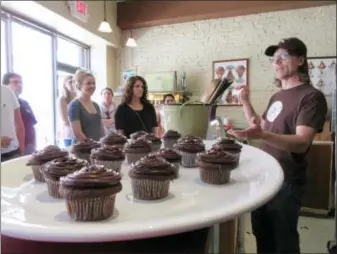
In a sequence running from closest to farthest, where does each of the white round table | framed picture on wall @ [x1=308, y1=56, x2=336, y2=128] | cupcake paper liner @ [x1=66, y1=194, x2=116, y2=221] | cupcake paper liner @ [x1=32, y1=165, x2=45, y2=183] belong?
the white round table, cupcake paper liner @ [x1=66, y1=194, x2=116, y2=221], cupcake paper liner @ [x1=32, y1=165, x2=45, y2=183], framed picture on wall @ [x1=308, y1=56, x2=336, y2=128]

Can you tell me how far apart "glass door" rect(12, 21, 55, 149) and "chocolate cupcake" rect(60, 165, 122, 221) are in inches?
9.2

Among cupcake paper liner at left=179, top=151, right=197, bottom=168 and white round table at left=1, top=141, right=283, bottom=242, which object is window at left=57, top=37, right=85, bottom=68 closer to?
white round table at left=1, top=141, right=283, bottom=242

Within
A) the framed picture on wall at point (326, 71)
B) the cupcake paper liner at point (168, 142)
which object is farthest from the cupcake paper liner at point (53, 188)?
the framed picture on wall at point (326, 71)

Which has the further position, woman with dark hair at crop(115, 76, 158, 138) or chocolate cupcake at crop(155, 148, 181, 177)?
woman with dark hair at crop(115, 76, 158, 138)

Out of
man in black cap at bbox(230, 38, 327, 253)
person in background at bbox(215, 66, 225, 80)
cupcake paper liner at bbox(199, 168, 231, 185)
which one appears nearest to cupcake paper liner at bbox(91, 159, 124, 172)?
cupcake paper liner at bbox(199, 168, 231, 185)

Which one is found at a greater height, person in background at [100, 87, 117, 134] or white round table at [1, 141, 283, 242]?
person in background at [100, 87, 117, 134]

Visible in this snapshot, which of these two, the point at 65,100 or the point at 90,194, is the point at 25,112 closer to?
the point at 90,194

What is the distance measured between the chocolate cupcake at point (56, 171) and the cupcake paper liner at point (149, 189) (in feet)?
0.55

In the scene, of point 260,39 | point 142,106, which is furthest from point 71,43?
point 260,39

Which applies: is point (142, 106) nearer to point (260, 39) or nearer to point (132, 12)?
point (132, 12)

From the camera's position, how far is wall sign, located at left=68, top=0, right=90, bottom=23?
172 cm

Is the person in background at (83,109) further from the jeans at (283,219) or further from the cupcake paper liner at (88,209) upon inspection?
the jeans at (283,219)

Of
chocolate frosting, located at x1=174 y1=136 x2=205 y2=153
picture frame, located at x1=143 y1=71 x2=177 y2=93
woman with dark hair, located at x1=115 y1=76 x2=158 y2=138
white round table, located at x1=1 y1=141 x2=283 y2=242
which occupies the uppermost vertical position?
picture frame, located at x1=143 y1=71 x2=177 y2=93

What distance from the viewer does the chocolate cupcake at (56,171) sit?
0.76 m
